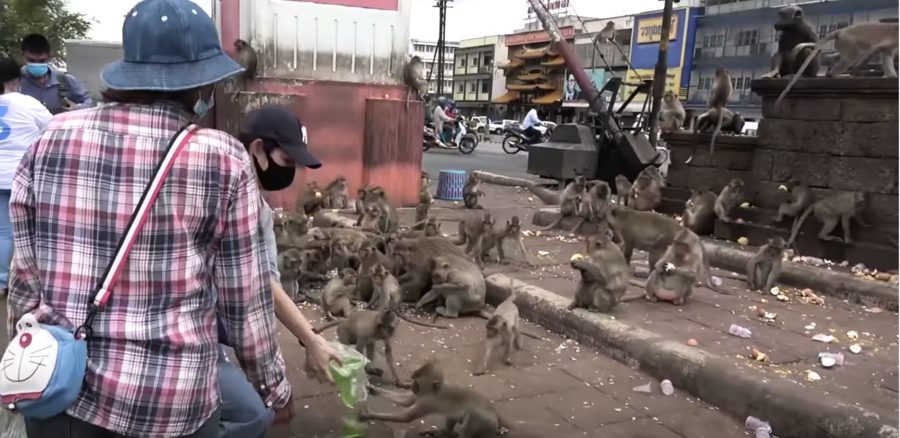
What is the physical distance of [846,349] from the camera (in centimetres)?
559

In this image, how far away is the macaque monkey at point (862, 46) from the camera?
8156 millimetres

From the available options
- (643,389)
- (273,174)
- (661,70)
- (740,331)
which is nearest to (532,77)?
(661,70)

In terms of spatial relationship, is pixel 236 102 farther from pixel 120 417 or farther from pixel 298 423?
pixel 120 417

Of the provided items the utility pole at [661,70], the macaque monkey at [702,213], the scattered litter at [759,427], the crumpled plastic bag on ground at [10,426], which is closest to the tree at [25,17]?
the crumpled plastic bag on ground at [10,426]

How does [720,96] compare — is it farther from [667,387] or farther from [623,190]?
[667,387]

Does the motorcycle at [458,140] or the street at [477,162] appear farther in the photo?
the motorcycle at [458,140]

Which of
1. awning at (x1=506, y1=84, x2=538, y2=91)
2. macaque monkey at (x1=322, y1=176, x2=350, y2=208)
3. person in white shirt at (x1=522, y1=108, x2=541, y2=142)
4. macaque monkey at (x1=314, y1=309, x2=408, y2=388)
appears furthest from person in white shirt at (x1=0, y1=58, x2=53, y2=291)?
awning at (x1=506, y1=84, x2=538, y2=91)

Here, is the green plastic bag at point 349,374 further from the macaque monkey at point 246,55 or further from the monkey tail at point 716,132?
the monkey tail at point 716,132

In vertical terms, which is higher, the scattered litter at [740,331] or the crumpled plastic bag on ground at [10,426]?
the crumpled plastic bag on ground at [10,426]

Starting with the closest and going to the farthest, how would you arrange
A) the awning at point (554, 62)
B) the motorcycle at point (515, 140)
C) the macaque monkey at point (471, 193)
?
the macaque monkey at point (471, 193), the motorcycle at point (515, 140), the awning at point (554, 62)

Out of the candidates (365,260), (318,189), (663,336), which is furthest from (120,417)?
(318,189)

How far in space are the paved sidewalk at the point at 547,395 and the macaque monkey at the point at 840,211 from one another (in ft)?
12.1

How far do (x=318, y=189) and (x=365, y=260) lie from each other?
14.0 feet

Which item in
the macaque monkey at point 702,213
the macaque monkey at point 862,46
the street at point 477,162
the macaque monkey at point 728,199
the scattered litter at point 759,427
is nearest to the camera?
the scattered litter at point 759,427
